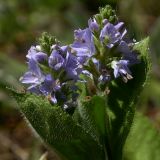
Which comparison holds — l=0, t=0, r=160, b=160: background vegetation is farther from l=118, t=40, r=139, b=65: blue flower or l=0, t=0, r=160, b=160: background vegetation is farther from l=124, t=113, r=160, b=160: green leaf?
l=118, t=40, r=139, b=65: blue flower

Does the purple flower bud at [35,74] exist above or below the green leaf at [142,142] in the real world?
above

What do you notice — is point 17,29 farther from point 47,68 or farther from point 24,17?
point 47,68

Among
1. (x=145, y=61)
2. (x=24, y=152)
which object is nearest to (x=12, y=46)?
(x=24, y=152)

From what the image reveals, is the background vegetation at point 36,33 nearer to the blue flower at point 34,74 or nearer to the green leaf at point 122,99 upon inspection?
the green leaf at point 122,99

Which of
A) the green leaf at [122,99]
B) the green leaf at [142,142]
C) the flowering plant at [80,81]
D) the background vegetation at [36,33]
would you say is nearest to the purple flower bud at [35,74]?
the flowering plant at [80,81]

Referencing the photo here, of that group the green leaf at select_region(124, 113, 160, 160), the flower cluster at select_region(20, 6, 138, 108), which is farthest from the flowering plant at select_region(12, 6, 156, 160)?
the green leaf at select_region(124, 113, 160, 160)

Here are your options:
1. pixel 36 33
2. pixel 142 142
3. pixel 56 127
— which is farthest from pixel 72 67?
pixel 36 33

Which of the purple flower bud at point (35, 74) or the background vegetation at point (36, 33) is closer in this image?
the purple flower bud at point (35, 74)
